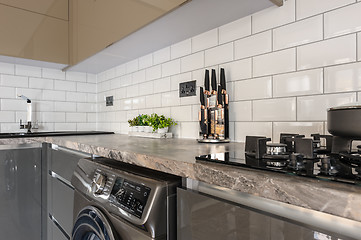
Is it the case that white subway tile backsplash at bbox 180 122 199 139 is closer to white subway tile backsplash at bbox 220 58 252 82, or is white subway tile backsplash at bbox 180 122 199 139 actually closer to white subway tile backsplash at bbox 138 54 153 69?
white subway tile backsplash at bbox 220 58 252 82

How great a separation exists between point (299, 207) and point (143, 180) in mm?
438

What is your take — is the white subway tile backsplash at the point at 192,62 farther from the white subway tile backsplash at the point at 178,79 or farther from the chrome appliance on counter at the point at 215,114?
the chrome appliance on counter at the point at 215,114

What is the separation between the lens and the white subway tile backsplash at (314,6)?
2.99 feet

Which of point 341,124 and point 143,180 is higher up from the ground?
point 341,124

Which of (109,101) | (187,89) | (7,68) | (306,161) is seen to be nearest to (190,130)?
(187,89)

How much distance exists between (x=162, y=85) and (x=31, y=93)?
4.40 ft

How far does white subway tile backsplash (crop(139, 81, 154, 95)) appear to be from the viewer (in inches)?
73.3

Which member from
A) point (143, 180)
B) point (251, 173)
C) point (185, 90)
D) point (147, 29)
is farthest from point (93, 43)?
point (251, 173)

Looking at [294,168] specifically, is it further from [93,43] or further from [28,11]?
[28,11]

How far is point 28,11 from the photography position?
1859mm

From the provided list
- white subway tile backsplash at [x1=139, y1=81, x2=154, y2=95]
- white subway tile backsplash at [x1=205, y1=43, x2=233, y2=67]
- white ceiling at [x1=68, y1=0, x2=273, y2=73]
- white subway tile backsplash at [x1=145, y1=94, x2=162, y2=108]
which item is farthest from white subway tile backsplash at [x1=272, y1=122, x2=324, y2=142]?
white subway tile backsplash at [x1=139, y1=81, x2=154, y2=95]

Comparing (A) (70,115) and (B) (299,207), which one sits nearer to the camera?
(B) (299,207)

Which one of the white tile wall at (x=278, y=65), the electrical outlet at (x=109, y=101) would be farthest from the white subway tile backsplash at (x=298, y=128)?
the electrical outlet at (x=109, y=101)

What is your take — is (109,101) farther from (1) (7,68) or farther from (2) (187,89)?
(2) (187,89)
